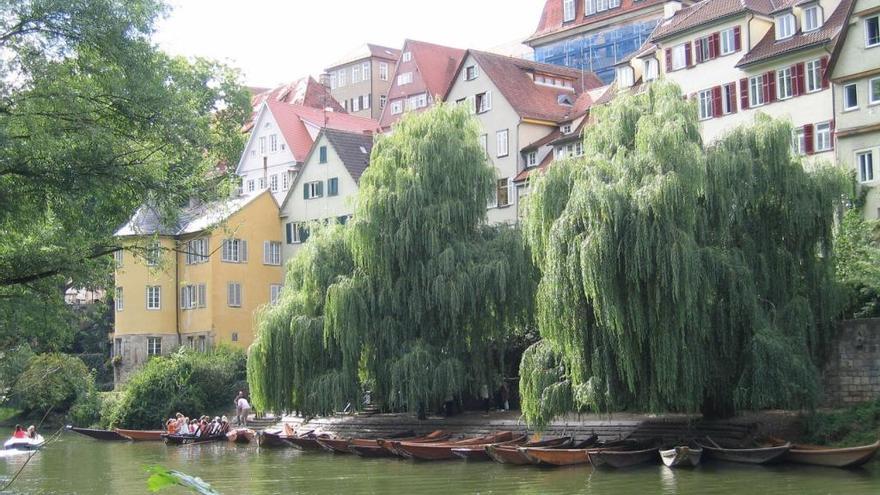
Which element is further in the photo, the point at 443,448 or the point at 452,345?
the point at 452,345

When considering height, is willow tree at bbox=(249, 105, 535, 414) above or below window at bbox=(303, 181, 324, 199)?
below

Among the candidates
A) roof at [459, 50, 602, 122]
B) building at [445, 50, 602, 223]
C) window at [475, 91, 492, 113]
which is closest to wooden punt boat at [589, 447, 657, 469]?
building at [445, 50, 602, 223]

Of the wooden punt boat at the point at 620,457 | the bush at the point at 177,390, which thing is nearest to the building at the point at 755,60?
the wooden punt boat at the point at 620,457

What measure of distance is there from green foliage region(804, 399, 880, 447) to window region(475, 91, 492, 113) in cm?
3242

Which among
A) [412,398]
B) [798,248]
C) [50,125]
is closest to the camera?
[50,125]

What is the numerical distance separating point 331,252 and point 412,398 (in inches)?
269

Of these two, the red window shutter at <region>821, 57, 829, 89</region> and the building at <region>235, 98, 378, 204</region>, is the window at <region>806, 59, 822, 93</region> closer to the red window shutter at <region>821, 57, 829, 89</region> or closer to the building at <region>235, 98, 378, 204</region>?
the red window shutter at <region>821, 57, 829, 89</region>

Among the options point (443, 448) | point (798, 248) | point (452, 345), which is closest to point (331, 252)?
point (452, 345)

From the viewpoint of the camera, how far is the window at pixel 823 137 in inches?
1636

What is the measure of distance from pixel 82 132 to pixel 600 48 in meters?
60.2

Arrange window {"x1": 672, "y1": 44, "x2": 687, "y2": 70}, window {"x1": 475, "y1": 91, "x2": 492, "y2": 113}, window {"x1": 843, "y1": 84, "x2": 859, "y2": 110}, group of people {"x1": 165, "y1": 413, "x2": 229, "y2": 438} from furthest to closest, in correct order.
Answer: window {"x1": 475, "y1": 91, "x2": 492, "y2": 113} < window {"x1": 672, "y1": 44, "x2": 687, "y2": 70} < group of people {"x1": 165, "y1": 413, "x2": 229, "y2": 438} < window {"x1": 843, "y1": 84, "x2": 859, "y2": 110}

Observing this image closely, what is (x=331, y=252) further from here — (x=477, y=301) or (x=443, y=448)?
(x=443, y=448)

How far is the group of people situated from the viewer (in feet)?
149

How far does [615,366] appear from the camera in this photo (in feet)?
92.9
